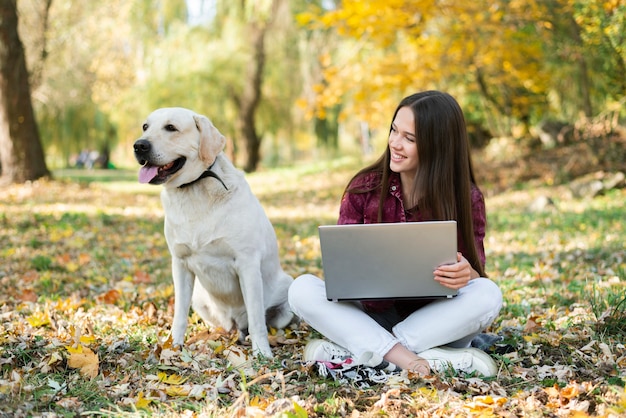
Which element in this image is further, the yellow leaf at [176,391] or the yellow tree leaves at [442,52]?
the yellow tree leaves at [442,52]

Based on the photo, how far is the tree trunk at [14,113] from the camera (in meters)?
10.6

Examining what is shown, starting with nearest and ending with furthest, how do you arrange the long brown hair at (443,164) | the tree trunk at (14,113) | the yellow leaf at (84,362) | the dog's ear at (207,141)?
the yellow leaf at (84,362)
the long brown hair at (443,164)
the dog's ear at (207,141)
the tree trunk at (14,113)

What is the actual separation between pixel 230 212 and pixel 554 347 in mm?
1753

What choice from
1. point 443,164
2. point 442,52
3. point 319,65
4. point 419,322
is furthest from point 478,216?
point 319,65

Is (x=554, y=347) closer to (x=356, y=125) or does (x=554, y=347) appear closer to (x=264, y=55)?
(x=264, y=55)

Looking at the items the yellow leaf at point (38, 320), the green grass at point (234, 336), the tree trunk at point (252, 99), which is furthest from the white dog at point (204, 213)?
the tree trunk at point (252, 99)

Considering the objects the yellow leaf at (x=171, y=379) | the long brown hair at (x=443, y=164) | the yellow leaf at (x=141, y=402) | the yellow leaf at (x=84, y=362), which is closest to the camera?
the yellow leaf at (x=141, y=402)

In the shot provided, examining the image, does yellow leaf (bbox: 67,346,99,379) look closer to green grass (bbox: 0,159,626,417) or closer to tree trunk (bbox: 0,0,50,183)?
green grass (bbox: 0,159,626,417)

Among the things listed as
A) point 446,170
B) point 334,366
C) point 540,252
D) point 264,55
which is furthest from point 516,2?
point 264,55

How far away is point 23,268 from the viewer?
17.9 ft

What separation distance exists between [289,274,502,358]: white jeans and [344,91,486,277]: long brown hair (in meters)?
0.29

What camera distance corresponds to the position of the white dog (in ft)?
10.8

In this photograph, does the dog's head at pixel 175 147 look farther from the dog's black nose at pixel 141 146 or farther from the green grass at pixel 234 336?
the green grass at pixel 234 336

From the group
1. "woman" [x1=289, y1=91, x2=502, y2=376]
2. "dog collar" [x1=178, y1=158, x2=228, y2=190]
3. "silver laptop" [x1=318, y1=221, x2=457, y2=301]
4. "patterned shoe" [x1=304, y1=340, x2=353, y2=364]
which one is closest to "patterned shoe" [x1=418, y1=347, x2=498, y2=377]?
"woman" [x1=289, y1=91, x2=502, y2=376]
